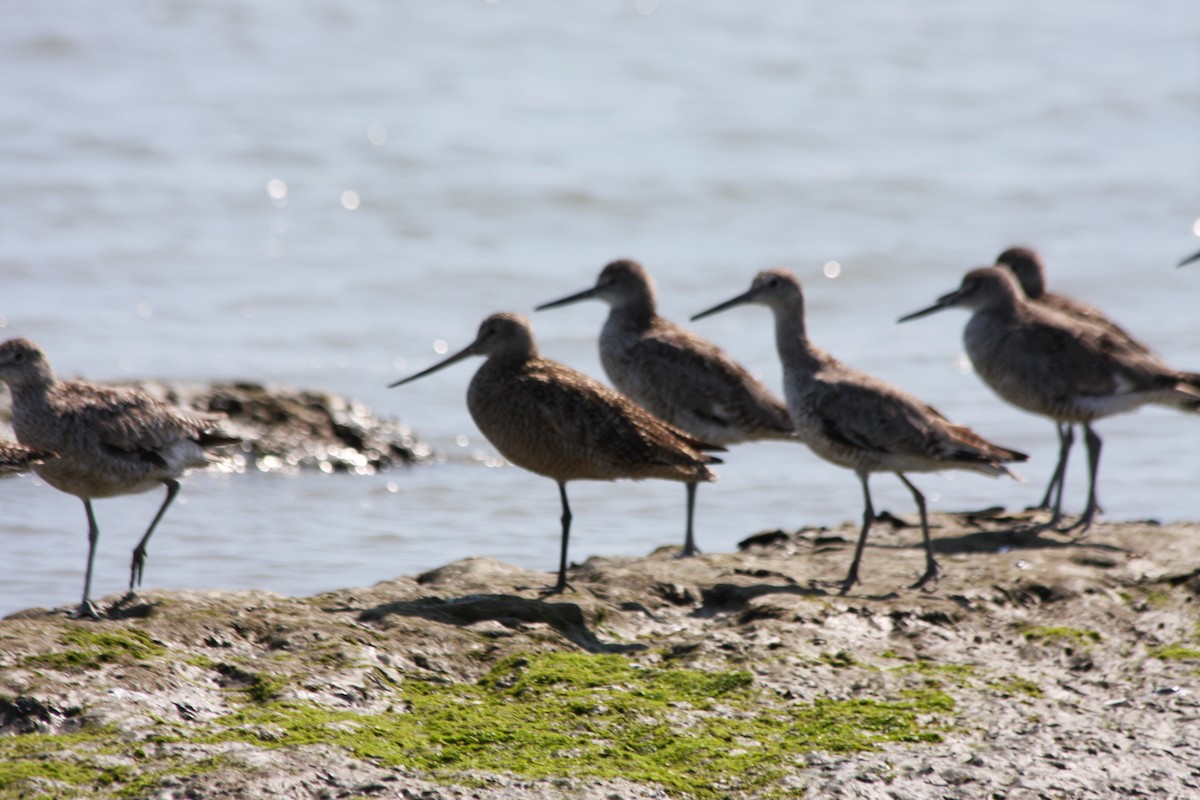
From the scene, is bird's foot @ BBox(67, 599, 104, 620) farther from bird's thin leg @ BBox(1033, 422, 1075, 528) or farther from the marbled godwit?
bird's thin leg @ BBox(1033, 422, 1075, 528)

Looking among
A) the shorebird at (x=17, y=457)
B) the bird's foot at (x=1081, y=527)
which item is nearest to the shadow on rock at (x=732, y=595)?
the bird's foot at (x=1081, y=527)

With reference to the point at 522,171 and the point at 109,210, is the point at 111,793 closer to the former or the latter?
the point at 109,210

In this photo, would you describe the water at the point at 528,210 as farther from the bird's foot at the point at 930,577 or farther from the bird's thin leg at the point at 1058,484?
the bird's foot at the point at 930,577

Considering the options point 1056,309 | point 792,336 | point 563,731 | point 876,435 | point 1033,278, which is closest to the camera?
point 563,731

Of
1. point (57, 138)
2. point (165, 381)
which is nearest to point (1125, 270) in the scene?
point (165, 381)

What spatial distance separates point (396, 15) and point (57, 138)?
6.88 m

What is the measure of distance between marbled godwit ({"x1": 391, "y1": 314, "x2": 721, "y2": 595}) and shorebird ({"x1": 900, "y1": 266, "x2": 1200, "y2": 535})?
225 centimetres

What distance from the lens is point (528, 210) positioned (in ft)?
52.7

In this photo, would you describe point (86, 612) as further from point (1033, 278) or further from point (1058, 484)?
point (1033, 278)

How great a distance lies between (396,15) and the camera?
22.7 m

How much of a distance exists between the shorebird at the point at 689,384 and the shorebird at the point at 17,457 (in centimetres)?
306

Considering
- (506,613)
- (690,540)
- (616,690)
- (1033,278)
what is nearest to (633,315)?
(690,540)

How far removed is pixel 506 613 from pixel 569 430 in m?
1.03

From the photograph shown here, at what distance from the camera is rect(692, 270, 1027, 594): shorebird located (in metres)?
6.84
